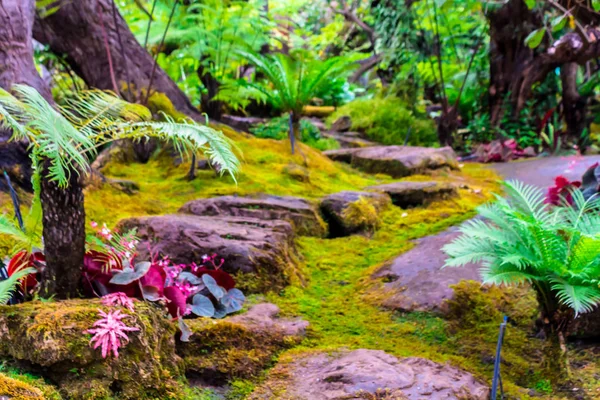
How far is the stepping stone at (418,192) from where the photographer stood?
15.4 feet

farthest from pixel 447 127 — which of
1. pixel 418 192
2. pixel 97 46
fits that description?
pixel 97 46

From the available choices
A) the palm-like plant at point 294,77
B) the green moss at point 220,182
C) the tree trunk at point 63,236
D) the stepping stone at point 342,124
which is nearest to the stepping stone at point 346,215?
the green moss at point 220,182

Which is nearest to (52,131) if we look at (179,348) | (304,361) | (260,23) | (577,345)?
(179,348)

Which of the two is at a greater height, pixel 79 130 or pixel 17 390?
pixel 79 130

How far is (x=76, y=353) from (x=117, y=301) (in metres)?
0.24

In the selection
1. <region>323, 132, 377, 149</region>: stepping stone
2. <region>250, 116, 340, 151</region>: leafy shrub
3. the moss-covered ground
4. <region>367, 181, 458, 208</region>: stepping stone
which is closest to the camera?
the moss-covered ground

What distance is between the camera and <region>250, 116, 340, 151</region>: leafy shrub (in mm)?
7237

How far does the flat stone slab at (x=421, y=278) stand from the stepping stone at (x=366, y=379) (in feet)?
2.17

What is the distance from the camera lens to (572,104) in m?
8.25

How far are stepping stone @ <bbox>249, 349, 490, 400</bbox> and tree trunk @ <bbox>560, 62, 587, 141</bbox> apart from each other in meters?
7.72

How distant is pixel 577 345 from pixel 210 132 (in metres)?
2.10

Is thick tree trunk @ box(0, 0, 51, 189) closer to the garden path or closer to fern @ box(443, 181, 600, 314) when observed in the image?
the garden path

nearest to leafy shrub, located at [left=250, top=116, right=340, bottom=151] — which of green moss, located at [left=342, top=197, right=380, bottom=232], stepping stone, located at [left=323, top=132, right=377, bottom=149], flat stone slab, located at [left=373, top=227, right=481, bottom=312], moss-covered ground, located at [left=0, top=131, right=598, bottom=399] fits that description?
stepping stone, located at [left=323, top=132, right=377, bottom=149]

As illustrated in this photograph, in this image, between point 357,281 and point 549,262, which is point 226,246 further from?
point 549,262
